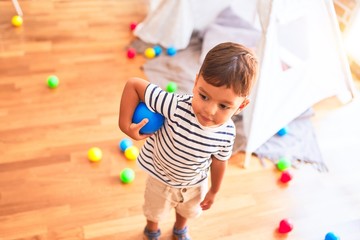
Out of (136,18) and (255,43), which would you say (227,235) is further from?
(136,18)

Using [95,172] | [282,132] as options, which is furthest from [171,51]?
[95,172]

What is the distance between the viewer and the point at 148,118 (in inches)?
35.1

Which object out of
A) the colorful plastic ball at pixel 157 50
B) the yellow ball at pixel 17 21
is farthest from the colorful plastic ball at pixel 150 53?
the yellow ball at pixel 17 21

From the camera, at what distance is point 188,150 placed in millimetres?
913

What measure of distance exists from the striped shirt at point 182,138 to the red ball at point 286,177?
729 millimetres

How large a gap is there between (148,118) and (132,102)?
6cm

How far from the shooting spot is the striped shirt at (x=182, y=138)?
89 cm

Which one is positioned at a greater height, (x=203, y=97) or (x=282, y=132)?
(x=203, y=97)

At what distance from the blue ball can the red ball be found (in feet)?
2.90

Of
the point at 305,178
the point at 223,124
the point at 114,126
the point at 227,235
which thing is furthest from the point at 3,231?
the point at 305,178

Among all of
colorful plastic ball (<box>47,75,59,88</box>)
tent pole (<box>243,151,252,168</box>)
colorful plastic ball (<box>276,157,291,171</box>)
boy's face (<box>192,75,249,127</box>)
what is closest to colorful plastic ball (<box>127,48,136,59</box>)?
colorful plastic ball (<box>47,75,59,88</box>)

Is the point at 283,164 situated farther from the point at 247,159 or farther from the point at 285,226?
the point at 285,226

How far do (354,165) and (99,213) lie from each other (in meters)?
1.20

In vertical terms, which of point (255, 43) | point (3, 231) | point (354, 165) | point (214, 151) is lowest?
point (3, 231)
